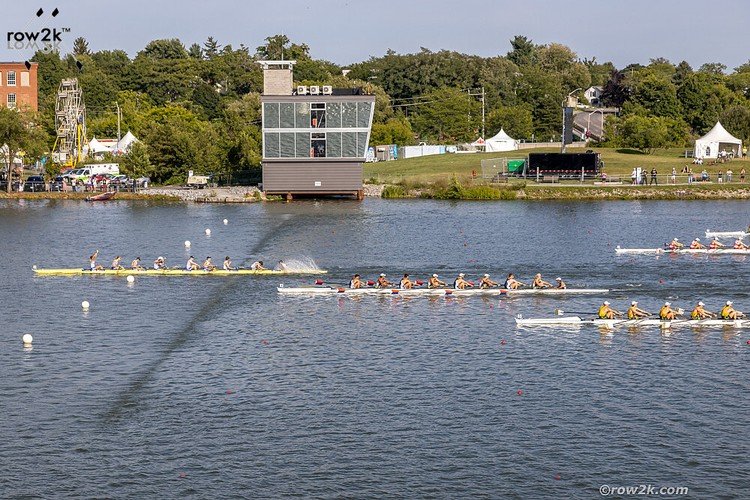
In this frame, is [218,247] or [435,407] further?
→ [218,247]

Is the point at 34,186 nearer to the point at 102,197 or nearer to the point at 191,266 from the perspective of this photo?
the point at 102,197

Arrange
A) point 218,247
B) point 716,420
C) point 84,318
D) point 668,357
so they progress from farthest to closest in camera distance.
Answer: point 218,247 → point 84,318 → point 668,357 → point 716,420

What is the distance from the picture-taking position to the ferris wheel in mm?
113938

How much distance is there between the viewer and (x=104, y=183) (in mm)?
96562

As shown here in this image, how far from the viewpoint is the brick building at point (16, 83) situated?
131 meters

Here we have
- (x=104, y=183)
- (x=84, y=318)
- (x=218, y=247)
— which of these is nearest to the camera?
(x=84, y=318)

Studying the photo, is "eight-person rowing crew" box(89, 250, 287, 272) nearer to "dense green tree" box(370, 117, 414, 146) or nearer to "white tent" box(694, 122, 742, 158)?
"white tent" box(694, 122, 742, 158)

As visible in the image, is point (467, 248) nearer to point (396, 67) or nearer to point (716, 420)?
point (716, 420)

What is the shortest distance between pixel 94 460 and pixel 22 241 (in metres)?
43.2

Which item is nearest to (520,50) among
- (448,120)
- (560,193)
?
(448,120)

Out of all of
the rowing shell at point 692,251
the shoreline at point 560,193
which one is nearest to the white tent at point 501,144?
the shoreline at point 560,193

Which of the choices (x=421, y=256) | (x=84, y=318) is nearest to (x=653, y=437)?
(x=84, y=318)

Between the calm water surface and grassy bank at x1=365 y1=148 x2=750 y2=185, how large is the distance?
40653 millimetres

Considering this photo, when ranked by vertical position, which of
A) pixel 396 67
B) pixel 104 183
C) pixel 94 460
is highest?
pixel 396 67
